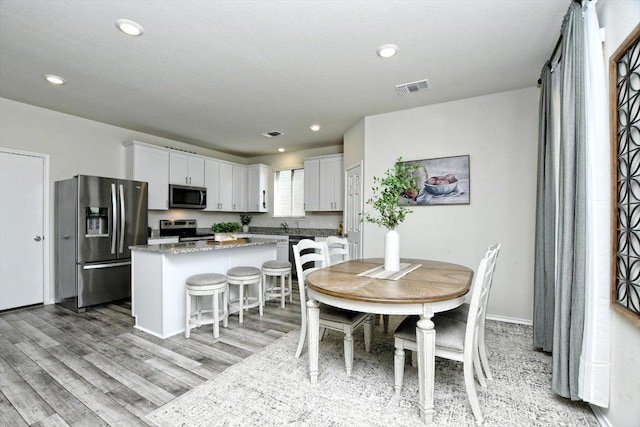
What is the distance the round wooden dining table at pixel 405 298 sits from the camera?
5.59ft

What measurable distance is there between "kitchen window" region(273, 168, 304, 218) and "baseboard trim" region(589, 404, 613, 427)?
17.0ft

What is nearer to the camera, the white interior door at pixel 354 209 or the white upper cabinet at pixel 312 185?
the white interior door at pixel 354 209

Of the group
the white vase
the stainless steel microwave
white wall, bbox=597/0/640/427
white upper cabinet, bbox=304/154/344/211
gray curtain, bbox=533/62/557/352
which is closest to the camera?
white wall, bbox=597/0/640/427

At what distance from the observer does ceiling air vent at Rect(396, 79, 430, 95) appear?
10.5ft

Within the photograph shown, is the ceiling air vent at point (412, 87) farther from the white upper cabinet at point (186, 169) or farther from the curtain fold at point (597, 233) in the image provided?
the white upper cabinet at point (186, 169)

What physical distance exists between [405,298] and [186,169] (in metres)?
4.97

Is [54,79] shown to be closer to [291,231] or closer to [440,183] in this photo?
[291,231]

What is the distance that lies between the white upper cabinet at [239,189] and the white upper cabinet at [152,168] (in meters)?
1.56

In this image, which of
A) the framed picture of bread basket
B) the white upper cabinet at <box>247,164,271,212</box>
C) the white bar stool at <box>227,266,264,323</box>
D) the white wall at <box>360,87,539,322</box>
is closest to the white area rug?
the white bar stool at <box>227,266,264,323</box>

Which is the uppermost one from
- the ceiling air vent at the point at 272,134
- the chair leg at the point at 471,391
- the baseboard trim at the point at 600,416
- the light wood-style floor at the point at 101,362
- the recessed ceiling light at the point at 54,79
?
the recessed ceiling light at the point at 54,79

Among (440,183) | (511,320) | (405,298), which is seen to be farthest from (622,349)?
(440,183)

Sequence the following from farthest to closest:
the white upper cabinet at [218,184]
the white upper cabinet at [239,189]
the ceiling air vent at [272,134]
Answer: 1. the white upper cabinet at [239,189]
2. the white upper cabinet at [218,184]
3. the ceiling air vent at [272,134]

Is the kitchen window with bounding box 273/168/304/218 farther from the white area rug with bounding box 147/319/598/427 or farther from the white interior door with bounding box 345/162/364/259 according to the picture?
the white area rug with bounding box 147/319/598/427

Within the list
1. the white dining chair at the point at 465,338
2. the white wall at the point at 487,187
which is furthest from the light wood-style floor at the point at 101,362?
the white wall at the point at 487,187
